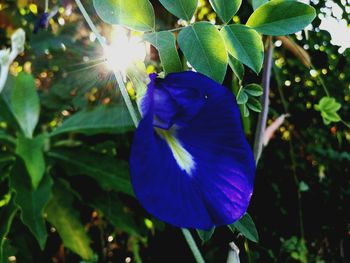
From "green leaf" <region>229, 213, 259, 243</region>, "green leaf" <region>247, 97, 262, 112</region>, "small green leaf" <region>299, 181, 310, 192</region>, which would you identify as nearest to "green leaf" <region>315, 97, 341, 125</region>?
"small green leaf" <region>299, 181, 310, 192</region>

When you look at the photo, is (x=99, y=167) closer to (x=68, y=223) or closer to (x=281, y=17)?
(x=68, y=223)

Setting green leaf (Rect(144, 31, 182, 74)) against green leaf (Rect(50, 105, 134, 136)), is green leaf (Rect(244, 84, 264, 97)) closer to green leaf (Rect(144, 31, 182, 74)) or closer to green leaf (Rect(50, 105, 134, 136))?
green leaf (Rect(144, 31, 182, 74))

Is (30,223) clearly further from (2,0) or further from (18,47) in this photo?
(2,0)

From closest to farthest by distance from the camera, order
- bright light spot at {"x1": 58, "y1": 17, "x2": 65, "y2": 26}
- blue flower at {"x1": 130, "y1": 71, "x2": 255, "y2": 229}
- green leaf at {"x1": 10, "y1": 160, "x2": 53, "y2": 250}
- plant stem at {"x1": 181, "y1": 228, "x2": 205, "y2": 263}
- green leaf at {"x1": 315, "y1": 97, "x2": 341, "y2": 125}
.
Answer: blue flower at {"x1": 130, "y1": 71, "x2": 255, "y2": 229} < plant stem at {"x1": 181, "y1": 228, "x2": 205, "y2": 263} < green leaf at {"x1": 315, "y1": 97, "x2": 341, "y2": 125} < green leaf at {"x1": 10, "y1": 160, "x2": 53, "y2": 250} < bright light spot at {"x1": 58, "y1": 17, "x2": 65, "y2": 26}

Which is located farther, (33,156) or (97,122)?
(97,122)

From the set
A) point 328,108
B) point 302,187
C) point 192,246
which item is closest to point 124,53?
point 192,246

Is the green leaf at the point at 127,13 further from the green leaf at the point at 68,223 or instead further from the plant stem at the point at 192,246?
the green leaf at the point at 68,223

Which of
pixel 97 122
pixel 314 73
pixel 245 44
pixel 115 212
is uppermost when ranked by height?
pixel 245 44
